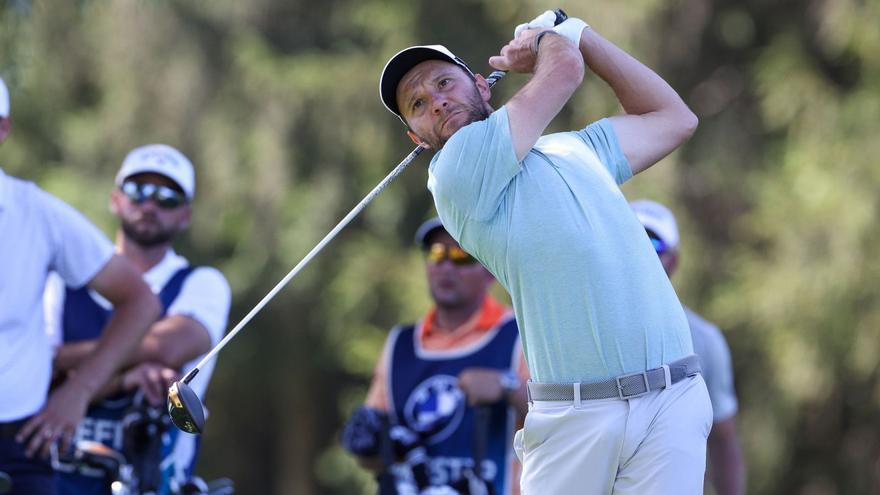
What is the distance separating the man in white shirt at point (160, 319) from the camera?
19.0 feet

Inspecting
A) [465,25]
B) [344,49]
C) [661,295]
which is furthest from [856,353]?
[661,295]

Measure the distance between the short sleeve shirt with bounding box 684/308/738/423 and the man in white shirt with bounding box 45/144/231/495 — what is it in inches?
78.0

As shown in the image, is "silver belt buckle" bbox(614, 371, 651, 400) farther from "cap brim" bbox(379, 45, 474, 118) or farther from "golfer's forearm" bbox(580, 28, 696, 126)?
"cap brim" bbox(379, 45, 474, 118)

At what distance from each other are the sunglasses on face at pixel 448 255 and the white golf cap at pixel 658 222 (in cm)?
78

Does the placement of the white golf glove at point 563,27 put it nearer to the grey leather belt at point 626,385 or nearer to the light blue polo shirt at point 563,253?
the light blue polo shirt at point 563,253

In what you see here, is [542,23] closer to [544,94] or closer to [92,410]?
[544,94]

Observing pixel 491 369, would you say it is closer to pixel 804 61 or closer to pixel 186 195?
pixel 186 195

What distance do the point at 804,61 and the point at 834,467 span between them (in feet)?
12.5

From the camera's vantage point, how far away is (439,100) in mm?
4066

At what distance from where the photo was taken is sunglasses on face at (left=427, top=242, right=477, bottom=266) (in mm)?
6625

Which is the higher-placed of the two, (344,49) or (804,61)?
(344,49)

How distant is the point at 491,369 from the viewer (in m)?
6.38

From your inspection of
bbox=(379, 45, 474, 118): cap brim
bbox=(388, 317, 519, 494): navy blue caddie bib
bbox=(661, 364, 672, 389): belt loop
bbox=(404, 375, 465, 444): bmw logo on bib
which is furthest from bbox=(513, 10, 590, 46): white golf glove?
A: bbox=(404, 375, 465, 444): bmw logo on bib

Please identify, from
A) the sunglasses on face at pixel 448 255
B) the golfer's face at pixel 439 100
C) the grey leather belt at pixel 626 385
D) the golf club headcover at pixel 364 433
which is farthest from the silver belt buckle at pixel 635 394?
the sunglasses on face at pixel 448 255
